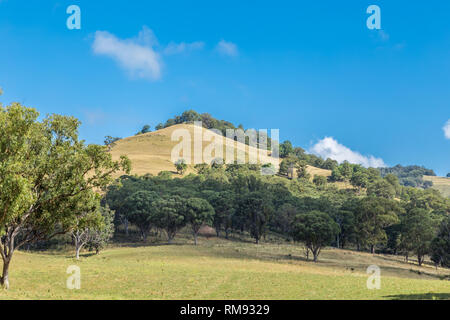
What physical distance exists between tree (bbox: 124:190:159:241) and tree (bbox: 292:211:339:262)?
118ft

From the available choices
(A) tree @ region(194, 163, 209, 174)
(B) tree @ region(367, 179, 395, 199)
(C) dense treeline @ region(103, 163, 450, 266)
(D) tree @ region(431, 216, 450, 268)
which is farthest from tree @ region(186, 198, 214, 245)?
(B) tree @ region(367, 179, 395, 199)

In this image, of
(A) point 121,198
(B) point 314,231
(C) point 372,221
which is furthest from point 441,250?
(A) point 121,198

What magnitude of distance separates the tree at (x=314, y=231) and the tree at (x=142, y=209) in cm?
3592

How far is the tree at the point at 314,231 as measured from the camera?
7069 centimetres

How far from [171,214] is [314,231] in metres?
33.9

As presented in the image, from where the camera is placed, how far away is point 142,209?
90562 mm

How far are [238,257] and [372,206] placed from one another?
5758cm

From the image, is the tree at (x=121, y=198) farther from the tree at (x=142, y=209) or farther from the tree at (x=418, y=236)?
the tree at (x=418, y=236)

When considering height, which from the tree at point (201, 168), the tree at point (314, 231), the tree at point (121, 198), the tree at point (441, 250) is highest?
the tree at point (201, 168)

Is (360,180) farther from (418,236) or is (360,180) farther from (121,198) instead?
(121,198)

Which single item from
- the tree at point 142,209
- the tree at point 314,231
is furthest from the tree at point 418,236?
the tree at point 142,209
